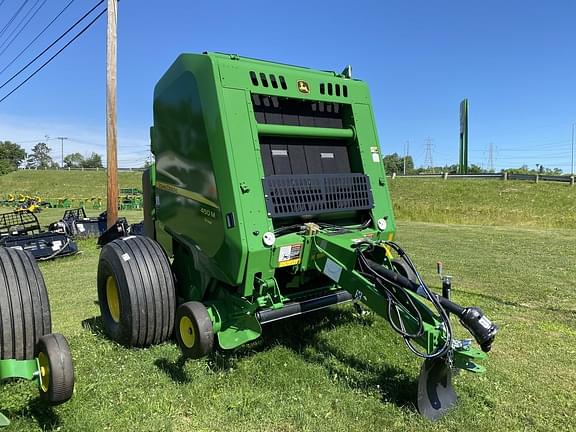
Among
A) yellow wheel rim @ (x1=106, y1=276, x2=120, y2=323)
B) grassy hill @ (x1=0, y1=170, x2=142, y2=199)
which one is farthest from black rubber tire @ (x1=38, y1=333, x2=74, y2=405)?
grassy hill @ (x1=0, y1=170, x2=142, y2=199)

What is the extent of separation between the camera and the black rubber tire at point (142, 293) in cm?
418

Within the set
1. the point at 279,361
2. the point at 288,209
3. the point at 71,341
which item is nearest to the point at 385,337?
the point at 279,361

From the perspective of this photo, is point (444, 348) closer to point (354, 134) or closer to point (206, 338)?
point (206, 338)

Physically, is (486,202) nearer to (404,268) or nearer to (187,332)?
(404,268)

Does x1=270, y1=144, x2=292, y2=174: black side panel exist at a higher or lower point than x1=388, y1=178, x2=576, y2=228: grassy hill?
higher

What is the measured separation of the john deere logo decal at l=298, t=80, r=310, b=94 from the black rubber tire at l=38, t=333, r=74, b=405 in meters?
2.75

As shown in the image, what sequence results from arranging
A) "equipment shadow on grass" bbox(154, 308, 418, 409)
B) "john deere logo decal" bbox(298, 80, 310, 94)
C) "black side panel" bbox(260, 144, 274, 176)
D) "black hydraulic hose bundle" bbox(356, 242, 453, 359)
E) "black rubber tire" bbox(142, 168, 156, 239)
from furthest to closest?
"black rubber tire" bbox(142, 168, 156, 239), "john deere logo decal" bbox(298, 80, 310, 94), "black side panel" bbox(260, 144, 274, 176), "equipment shadow on grass" bbox(154, 308, 418, 409), "black hydraulic hose bundle" bbox(356, 242, 453, 359)

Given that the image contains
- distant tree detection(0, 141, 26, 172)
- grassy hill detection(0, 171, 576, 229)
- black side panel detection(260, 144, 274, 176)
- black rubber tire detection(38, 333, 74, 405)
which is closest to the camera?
black rubber tire detection(38, 333, 74, 405)

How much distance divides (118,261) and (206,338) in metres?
1.31

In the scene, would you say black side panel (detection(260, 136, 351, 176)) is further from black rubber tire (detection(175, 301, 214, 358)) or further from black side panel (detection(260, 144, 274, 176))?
black rubber tire (detection(175, 301, 214, 358))

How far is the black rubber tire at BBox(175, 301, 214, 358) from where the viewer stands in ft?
11.5

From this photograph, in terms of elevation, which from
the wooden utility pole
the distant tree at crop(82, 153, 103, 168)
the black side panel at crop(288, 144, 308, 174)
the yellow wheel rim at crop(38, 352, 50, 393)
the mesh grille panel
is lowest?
the yellow wheel rim at crop(38, 352, 50, 393)

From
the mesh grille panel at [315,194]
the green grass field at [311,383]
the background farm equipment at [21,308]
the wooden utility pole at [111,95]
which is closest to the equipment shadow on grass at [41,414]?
the green grass field at [311,383]

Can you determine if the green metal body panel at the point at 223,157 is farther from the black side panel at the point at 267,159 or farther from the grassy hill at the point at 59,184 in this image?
the grassy hill at the point at 59,184
